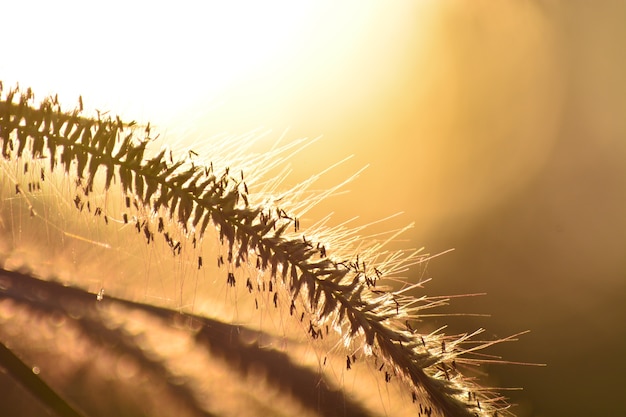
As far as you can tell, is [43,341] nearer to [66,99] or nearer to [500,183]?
[66,99]

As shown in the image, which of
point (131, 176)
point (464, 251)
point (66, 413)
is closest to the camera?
point (66, 413)

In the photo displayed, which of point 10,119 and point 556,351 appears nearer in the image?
point 10,119

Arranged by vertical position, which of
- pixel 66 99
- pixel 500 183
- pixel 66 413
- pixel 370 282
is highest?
pixel 500 183

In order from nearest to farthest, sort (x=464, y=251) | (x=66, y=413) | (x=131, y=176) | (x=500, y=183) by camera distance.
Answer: (x=66, y=413) → (x=131, y=176) → (x=464, y=251) → (x=500, y=183)

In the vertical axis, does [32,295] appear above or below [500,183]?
below

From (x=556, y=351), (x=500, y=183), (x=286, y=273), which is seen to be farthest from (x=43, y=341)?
(x=500, y=183)

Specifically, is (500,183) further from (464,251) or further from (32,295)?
(32,295)
